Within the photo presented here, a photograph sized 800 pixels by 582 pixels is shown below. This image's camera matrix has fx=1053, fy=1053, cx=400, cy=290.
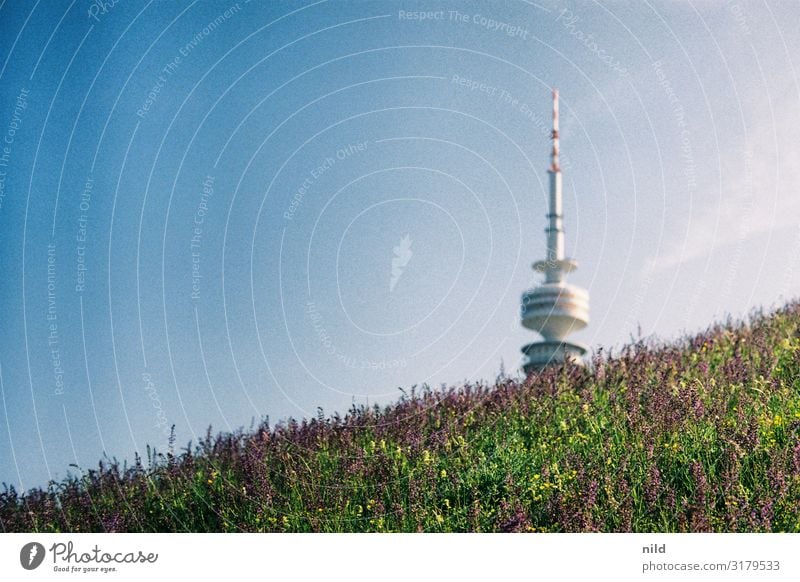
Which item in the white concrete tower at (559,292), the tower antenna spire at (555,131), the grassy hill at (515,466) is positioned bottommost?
the grassy hill at (515,466)

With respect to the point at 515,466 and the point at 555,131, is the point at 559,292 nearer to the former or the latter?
the point at 555,131

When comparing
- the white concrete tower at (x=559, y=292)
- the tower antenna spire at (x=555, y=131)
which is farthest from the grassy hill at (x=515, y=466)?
the tower antenna spire at (x=555, y=131)

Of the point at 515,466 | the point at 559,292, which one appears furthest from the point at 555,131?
the point at 515,466

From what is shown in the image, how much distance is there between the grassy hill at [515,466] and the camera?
621 cm

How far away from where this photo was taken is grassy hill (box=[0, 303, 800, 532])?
20.4ft

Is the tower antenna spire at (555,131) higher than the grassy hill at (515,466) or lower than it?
higher

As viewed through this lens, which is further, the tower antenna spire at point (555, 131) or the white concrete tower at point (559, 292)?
the tower antenna spire at point (555, 131)

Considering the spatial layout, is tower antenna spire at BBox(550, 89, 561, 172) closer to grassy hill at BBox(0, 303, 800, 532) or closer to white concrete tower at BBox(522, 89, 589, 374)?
white concrete tower at BBox(522, 89, 589, 374)

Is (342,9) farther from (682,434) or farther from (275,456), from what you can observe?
(682,434)

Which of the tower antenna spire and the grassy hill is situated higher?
the tower antenna spire

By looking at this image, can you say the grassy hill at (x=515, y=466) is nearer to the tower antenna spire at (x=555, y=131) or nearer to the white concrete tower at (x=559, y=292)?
the white concrete tower at (x=559, y=292)

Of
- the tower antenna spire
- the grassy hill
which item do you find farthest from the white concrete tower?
the grassy hill

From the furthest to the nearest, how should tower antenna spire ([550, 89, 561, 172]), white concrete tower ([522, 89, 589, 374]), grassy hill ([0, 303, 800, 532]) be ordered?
tower antenna spire ([550, 89, 561, 172]) → white concrete tower ([522, 89, 589, 374]) → grassy hill ([0, 303, 800, 532])
